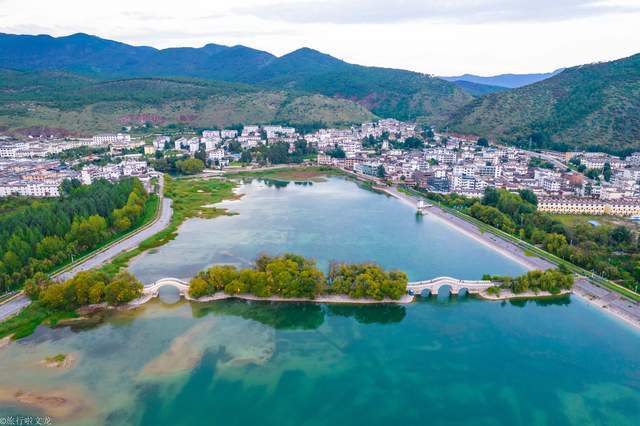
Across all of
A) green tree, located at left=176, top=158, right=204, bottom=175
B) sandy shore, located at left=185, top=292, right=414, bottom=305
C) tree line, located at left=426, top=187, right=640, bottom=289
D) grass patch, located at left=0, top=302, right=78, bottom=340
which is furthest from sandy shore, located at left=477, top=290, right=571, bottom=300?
green tree, located at left=176, top=158, right=204, bottom=175

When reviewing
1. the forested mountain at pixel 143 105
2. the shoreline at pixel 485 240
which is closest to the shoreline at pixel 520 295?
the shoreline at pixel 485 240

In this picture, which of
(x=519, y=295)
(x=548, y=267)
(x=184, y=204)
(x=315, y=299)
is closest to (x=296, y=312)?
(x=315, y=299)

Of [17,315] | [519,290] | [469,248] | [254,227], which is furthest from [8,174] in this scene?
[519,290]

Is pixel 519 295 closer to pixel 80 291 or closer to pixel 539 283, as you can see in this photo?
pixel 539 283

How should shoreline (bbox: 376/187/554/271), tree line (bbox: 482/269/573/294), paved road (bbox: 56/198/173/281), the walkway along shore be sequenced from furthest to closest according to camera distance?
1. shoreline (bbox: 376/187/554/271)
2. paved road (bbox: 56/198/173/281)
3. tree line (bbox: 482/269/573/294)
4. the walkway along shore

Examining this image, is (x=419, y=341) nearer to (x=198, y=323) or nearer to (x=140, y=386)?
(x=198, y=323)

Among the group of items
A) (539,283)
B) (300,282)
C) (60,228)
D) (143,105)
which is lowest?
(539,283)

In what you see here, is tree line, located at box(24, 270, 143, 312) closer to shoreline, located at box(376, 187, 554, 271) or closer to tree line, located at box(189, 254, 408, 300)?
tree line, located at box(189, 254, 408, 300)
